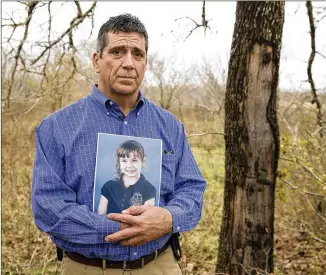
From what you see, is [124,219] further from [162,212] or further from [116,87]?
[116,87]

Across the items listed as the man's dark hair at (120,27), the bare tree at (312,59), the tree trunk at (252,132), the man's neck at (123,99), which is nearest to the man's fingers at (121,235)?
the man's neck at (123,99)

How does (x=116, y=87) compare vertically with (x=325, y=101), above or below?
below

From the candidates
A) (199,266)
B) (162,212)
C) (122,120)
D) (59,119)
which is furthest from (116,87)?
(199,266)

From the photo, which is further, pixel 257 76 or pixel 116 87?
pixel 257 76

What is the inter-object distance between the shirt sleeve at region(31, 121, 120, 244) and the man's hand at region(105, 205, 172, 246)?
36mm

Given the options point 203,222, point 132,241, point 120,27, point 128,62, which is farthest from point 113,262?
point 203,222

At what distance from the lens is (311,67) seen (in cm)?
507

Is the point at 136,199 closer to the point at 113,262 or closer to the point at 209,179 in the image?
the point at 113,262

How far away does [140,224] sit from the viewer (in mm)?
1832

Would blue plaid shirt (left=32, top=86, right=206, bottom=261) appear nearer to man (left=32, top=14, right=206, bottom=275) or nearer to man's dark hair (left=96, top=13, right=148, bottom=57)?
man (left=32, top=14, right=206, bottom=275)

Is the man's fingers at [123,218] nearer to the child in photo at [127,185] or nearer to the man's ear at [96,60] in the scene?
the child in photo at [127,185]

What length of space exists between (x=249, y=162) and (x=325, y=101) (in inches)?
86.1

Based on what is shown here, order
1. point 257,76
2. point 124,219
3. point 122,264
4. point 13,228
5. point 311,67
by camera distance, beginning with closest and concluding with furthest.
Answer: point 124,219 → point 122,264 → point 257,76 → point 311,67 → point 13,228

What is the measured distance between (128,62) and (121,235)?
2.55ft
